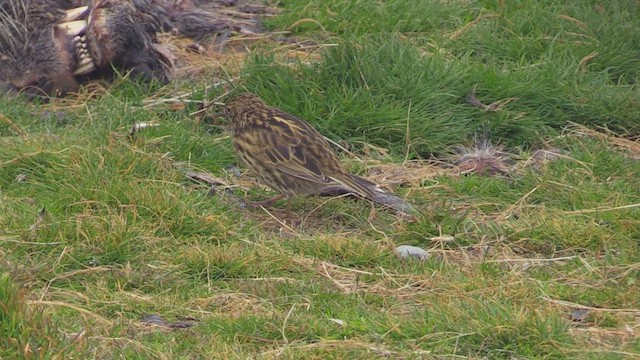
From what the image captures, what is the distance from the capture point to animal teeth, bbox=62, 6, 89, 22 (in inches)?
390

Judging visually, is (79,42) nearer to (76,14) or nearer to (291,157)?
(76,14)

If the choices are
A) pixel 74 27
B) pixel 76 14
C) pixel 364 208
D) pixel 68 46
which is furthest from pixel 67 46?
pixel 364 208

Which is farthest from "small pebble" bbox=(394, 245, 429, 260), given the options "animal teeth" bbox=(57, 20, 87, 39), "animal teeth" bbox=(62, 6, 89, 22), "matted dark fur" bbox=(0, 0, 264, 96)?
"animal teeth" bbox=(62, 6, 89, 22)

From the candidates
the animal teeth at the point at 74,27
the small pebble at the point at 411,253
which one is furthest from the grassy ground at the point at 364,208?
the animal teeth at the point at 74,27

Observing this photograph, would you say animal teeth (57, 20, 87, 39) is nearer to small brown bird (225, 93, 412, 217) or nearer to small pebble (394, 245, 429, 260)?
small brown bird (225, 93, 412, 217)

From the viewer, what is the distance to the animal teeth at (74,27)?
32.0ft

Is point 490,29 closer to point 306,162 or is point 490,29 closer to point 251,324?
point 306,162

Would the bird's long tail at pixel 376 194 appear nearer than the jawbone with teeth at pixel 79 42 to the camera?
Yes

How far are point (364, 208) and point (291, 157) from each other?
1.88 ft

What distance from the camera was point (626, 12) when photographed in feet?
35.6

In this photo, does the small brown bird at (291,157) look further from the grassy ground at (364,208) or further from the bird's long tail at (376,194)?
the grassy ground at (364,208)

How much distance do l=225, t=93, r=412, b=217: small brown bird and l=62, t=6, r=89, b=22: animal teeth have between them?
203 cm

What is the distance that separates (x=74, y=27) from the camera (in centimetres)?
980

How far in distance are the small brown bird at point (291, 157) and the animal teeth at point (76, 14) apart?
2.03 meters
